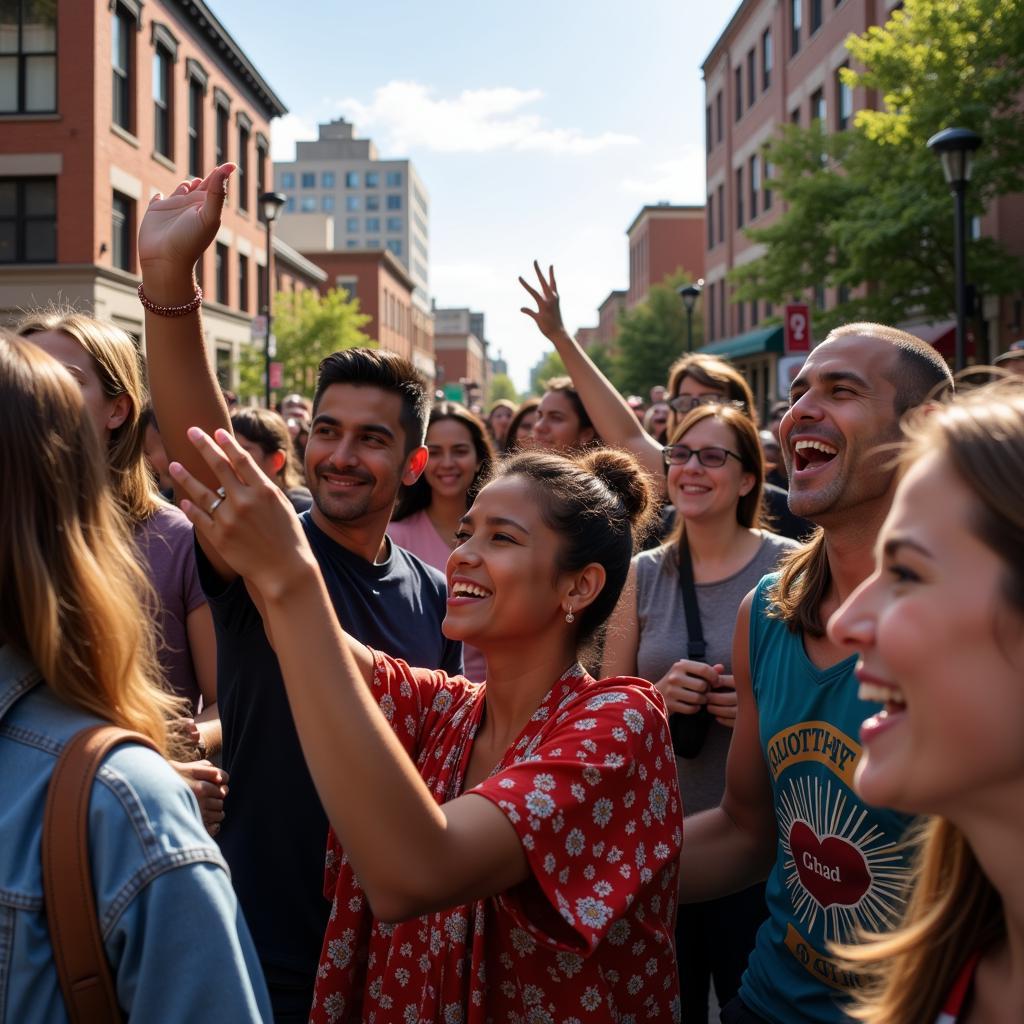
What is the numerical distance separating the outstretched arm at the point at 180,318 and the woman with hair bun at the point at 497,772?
487mm

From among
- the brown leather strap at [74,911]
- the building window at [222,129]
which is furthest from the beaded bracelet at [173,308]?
the building window at [222,129]

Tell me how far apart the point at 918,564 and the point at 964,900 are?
0.61 m

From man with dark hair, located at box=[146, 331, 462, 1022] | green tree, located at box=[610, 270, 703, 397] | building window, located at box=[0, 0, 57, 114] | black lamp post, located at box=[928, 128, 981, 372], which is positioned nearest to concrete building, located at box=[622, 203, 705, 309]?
green tree, located at box=[610, 270, 703, 397]

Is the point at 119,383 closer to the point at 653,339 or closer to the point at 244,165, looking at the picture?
the point at 244,165

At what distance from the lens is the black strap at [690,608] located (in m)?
4.16

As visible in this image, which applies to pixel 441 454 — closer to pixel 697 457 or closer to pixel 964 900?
pixel 697 457

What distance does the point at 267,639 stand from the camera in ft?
9.63

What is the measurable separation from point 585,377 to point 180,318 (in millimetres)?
2567

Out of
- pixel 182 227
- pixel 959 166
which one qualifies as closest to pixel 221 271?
pixel 959 166

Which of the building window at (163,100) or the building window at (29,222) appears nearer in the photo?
the building window at (29,222)

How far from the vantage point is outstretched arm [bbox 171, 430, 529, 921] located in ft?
5.68

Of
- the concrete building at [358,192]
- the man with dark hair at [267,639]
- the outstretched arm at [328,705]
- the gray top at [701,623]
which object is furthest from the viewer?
the concrete building at [358,192]

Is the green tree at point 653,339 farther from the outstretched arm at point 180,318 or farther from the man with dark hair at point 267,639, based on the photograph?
the outstretched arm at point 180,318

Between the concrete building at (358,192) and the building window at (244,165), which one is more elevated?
the concrete building at (358,192)
